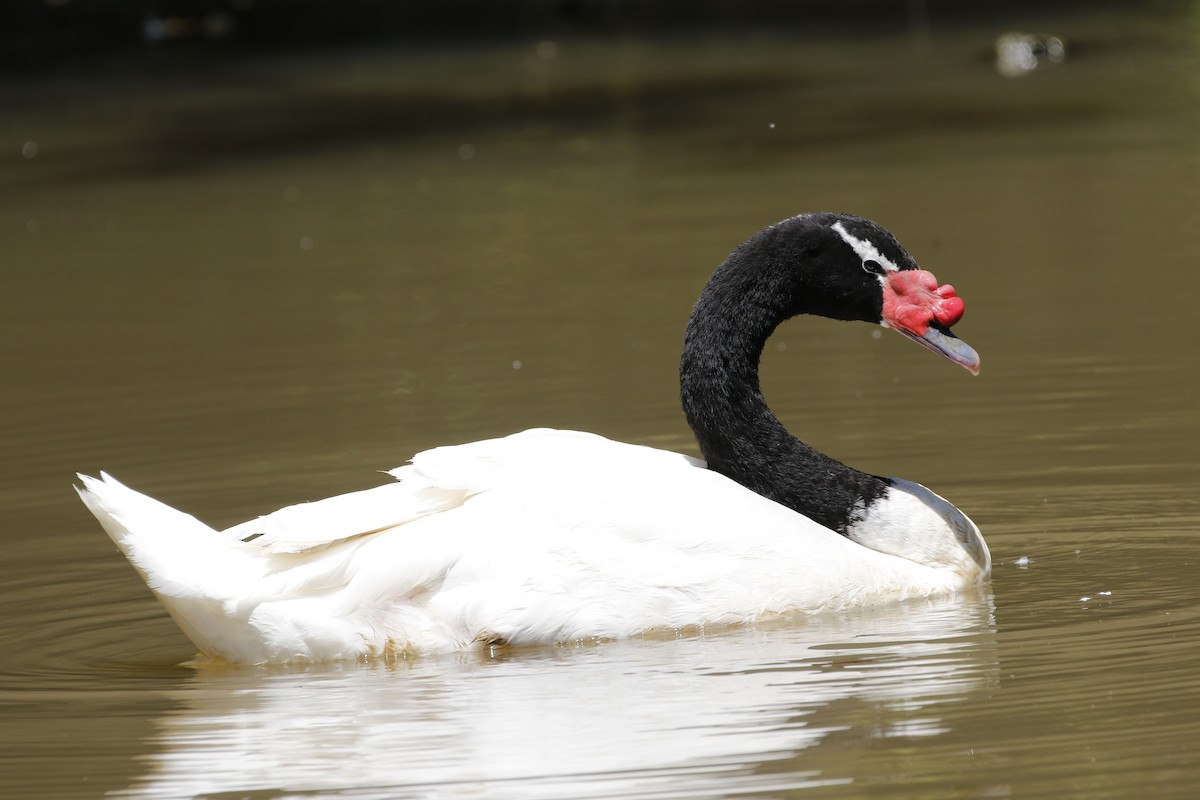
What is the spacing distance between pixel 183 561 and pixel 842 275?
2.39 metres

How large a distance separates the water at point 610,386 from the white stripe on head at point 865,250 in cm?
111

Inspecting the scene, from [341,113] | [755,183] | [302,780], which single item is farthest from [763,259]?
[341,113]

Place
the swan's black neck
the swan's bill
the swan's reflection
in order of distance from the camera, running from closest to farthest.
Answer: the swan's reflection, the swan's bill, the swan's black neck

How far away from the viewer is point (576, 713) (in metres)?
5.32

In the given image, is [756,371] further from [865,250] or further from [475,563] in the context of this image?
[475,563]

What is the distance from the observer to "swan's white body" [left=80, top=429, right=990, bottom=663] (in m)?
5.92

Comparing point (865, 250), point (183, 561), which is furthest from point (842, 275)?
point (183, 561)

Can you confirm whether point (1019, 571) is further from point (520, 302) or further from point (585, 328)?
point (520, 302)

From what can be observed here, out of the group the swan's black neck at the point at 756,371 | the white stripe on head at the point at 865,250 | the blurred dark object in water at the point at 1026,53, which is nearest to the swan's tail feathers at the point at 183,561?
the swan's black neck at the point at 756,371

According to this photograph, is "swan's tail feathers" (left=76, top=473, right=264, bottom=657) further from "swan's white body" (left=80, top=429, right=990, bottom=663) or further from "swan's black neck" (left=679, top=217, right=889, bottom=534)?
"swan's black neck" (left=679, top=217, right=889, bottom=534)

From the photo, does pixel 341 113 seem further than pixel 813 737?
Yes

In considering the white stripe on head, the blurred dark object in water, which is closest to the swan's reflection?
the white stripe on head

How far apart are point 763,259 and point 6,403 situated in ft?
17.4

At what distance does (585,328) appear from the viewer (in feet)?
37.0
